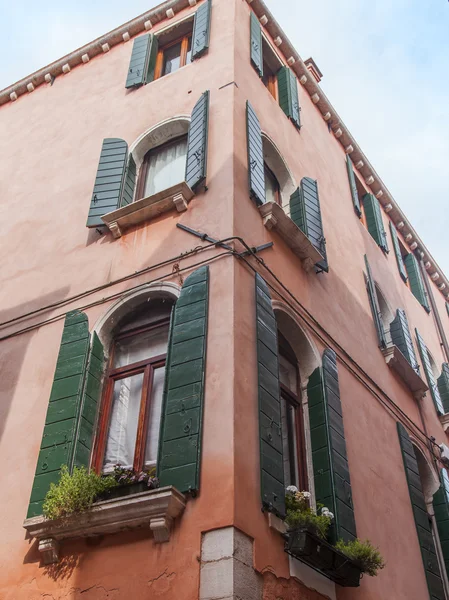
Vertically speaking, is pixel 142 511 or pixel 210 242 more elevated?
pixel 210 242

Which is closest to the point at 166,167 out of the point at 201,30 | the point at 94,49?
the point at 201,30

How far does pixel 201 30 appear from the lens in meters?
10.8

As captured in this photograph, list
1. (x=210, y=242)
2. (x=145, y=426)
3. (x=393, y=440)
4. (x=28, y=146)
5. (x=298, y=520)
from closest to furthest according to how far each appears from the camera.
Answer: (x=298, y=520) → (x=145, y=426) → (x=210, y=242) → (x=393, y=440) → (x=28, y=146)

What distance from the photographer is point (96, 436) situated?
22.1 feet

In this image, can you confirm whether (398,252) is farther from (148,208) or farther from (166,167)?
(148,208)

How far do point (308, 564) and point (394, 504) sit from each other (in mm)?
2772

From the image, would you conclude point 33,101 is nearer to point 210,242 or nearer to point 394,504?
point 210,242

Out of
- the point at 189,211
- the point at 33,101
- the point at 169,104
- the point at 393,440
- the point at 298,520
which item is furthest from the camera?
the point at 33,101

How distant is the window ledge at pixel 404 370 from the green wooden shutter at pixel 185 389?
4268 mm

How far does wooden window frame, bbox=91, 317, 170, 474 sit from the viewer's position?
6.53m

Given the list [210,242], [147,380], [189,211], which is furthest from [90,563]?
[189,211]

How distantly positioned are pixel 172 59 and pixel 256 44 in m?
1.49

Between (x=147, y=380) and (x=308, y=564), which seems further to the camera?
(x=147, y=380)

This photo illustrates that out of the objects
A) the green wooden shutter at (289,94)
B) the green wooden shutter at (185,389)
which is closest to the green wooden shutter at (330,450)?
the green wooden shutter at (185,389)
